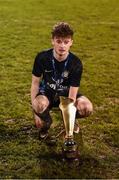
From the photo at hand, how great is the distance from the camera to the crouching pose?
5.37 metres

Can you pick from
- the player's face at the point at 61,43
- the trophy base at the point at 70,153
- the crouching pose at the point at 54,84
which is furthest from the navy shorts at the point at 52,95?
the trophy base at the point at 70,153

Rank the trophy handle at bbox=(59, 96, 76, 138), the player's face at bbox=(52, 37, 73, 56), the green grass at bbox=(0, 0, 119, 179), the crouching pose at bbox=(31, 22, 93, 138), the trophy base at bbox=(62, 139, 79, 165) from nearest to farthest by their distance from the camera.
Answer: the trophy handle at bbox=(59, 96, 76, 138) → the trophy base at bbox=(62, 139, 79, 165) → the green grass at bbox=(0, 0, 119, 179) → the player's face at bbox=(52, 37, 73, 56) → the crouching pose at bbox=(31, 22, 93, 138)

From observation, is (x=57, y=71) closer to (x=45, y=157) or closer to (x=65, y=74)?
(x=65, y=74)

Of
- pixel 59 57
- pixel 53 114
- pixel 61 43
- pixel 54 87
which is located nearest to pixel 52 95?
pixel 54 87

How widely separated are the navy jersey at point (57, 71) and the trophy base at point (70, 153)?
793 mm

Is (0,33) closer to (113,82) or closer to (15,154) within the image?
(113,82)

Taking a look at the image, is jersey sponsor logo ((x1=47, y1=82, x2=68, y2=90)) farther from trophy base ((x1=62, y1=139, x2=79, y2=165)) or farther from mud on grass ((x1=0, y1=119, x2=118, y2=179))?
trophy base ((x1=62, y1=139, x2=79, y2=165))

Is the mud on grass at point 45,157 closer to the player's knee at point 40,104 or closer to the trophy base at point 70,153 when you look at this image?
the trophy base at point 70,153

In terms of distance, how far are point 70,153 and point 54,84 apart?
2.98 feet

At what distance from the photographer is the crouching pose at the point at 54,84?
5.37m

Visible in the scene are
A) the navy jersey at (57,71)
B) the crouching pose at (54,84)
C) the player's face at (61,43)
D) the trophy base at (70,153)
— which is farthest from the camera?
the navy jersey at (57,71)

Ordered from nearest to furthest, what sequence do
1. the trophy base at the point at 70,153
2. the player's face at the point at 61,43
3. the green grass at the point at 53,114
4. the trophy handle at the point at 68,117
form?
the trophy handle at the point at 68,117 → the trophy base at the point at 70,153 → the green grass at the point at 53,114 → the player's face at the point at 61,43

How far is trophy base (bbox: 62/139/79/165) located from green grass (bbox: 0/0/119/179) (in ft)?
0.26

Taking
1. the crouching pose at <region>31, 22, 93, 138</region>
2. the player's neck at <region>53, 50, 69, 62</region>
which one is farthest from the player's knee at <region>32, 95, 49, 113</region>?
the player's neck at <region>53, 50, 69, 62</region>
